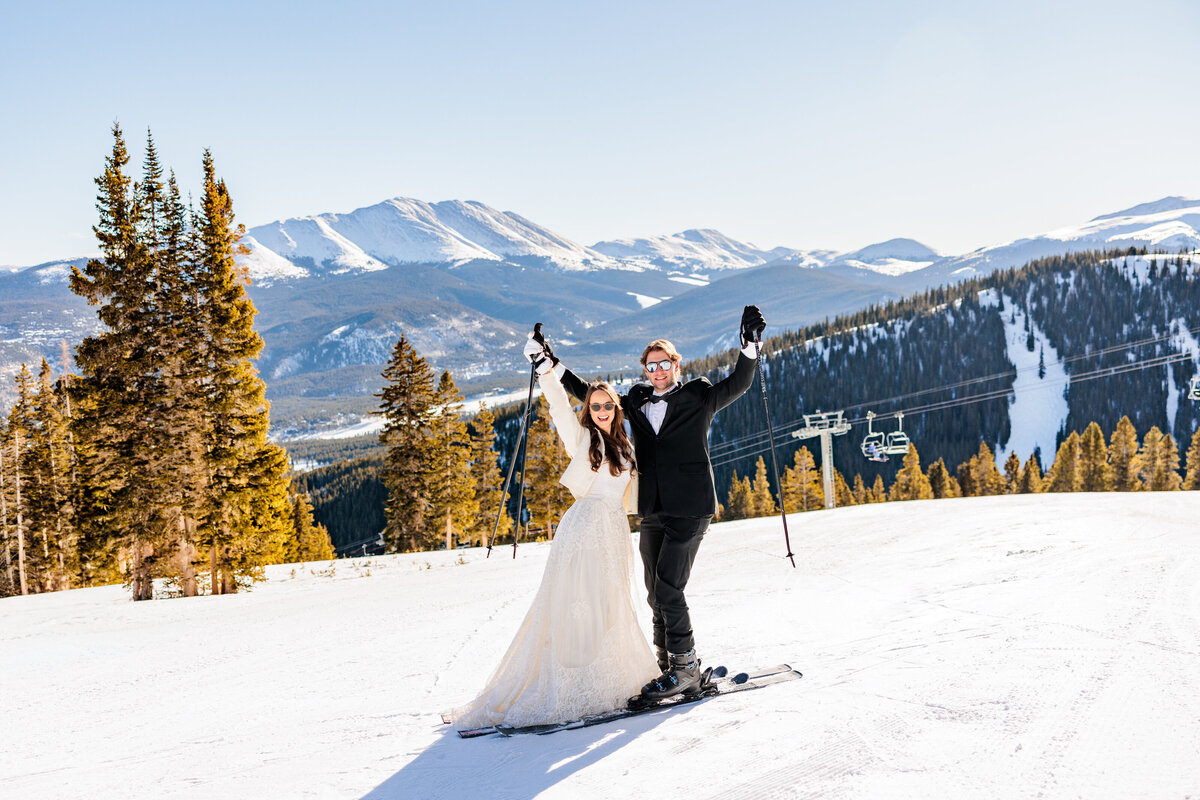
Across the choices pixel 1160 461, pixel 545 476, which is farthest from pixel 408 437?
pixel 1160 461

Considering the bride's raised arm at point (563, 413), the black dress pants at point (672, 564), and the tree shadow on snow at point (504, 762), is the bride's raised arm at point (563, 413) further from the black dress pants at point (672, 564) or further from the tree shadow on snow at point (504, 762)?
the tree shadow on snow at point (504, 762)

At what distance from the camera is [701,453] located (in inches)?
195

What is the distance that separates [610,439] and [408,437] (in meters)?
28.8

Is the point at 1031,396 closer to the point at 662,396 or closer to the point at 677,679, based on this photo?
the point at 662,396

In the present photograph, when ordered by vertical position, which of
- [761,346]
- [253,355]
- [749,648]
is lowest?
[749,648]

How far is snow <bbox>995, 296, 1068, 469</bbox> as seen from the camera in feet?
450

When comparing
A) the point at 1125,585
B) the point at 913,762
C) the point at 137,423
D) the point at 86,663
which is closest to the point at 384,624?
the point at 86,663

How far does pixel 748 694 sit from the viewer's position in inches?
195

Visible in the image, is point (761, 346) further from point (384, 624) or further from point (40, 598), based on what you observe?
point (40, 598)

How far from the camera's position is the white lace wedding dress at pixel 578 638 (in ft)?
15.4

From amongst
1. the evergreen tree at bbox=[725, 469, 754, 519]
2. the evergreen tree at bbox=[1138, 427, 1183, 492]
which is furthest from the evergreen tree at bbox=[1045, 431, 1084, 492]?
the evergreen tree at bbox=[725, 469, 754, 519]

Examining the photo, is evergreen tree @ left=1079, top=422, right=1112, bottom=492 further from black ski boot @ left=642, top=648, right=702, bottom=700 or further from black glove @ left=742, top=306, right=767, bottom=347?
black ski boot @ left=642, top=648, right=702, bottom=700

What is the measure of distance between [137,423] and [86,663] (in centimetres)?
859

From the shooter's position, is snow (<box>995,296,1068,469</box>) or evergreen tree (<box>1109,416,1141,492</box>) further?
snow (<box>995,296,1068,469</box>)
